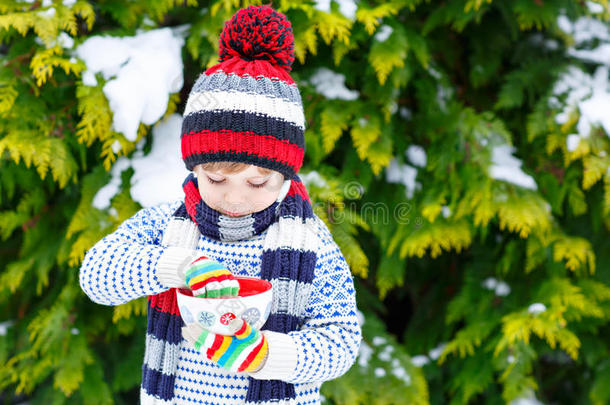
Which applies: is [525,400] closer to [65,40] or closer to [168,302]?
[168,302]

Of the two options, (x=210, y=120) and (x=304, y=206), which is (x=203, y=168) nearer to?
(x=210, y=120)

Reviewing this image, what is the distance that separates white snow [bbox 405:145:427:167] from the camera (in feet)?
8.16

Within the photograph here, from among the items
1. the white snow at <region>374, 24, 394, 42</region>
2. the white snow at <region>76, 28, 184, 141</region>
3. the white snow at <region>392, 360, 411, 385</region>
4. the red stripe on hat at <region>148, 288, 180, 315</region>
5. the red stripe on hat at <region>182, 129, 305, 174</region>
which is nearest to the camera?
the red stripe on hat at <region>182, 129, 305, 174</region>

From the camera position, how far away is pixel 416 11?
265 cm

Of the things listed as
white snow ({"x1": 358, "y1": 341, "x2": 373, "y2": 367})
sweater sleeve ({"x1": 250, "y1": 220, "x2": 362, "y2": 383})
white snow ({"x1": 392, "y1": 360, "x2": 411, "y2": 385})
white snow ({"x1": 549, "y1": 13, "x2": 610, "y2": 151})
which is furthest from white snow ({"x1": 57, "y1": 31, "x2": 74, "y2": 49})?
white snow ({"x1": 549, "y1": 13, "x2": 610, "y2": 151})

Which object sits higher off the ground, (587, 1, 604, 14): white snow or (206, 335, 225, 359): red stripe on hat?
(587, 1, 604, 14): white snow

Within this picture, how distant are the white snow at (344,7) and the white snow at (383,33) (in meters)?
0.15

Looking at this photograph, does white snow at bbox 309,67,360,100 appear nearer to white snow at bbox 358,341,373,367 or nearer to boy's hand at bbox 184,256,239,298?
white snow at bbox 358,341,373,367

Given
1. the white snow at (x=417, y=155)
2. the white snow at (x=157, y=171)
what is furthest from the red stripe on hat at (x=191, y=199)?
the white snow at (x=417, y=155)

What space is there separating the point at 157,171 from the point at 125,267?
0.86 metres

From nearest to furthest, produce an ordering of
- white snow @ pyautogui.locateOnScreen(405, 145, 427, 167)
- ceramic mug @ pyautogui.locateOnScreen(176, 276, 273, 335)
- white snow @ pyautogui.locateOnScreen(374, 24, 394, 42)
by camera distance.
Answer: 1. ceramic mug @ pyautogui.locateOnScreen(176, 276, 273, 335)
2. white snow @ pyautogui.locateOnScreen(374, 24, 394, 42)
3. white snow @ pyautogui.locateOnScreen(405, 145, 427, 167)

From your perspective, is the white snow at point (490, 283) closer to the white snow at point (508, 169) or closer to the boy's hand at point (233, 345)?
the white snow at point (508, 169)

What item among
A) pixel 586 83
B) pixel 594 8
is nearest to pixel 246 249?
A: pixel 586 83

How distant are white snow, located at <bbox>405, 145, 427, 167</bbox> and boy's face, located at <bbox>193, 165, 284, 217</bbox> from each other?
4.16 feet
